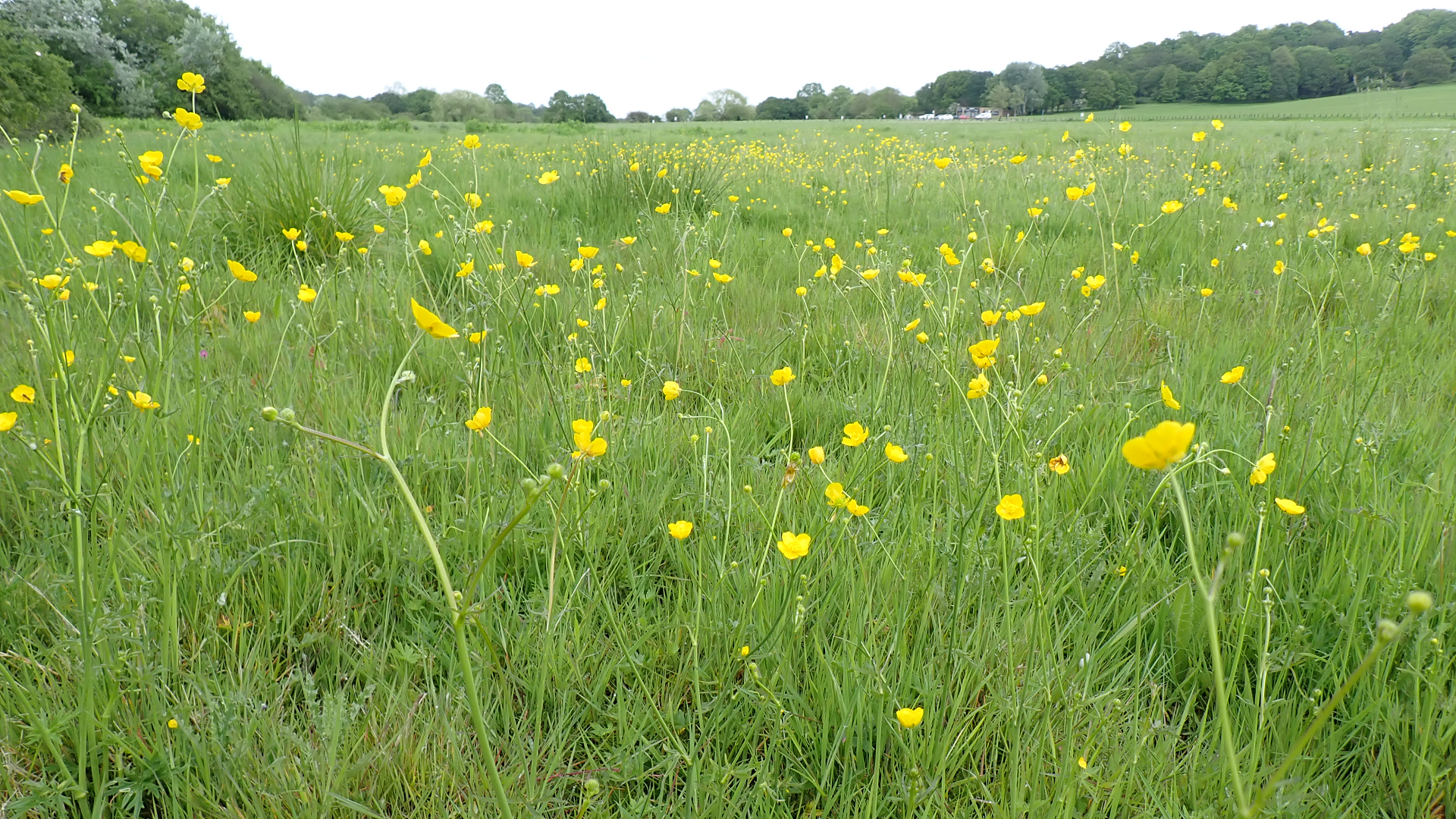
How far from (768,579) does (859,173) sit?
5.17m

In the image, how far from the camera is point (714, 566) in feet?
4.55

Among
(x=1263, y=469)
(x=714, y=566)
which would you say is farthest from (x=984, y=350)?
(x=714, y=566)

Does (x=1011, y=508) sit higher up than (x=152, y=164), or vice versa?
(x=152, y=164)

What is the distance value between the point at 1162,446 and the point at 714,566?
3.06ft

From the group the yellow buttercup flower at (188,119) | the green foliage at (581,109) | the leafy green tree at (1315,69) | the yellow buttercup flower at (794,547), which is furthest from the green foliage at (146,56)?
the leafy green tree at (1315,69)

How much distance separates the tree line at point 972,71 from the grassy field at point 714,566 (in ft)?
57.8

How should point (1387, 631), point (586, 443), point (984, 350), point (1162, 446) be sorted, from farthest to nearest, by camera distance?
1. point (984, 350)
2. point (586, 443)
3. point (1162, 446)
4. point (1387, 631)

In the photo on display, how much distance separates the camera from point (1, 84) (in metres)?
7.14

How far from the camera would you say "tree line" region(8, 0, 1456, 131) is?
1836 cm

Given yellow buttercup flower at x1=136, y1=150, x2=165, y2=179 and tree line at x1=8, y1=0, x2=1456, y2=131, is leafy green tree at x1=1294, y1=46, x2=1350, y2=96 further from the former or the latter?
yellow buttercup flower at x1=136, y1=150, x2=165, y2=179

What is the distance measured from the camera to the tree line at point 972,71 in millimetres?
18359

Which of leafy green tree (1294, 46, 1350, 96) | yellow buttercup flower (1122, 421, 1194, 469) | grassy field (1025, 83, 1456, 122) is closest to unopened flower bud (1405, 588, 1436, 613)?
yellow buttercup flower (1122, 421, 1194, 469)

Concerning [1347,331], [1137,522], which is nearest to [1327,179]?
[1347,331]

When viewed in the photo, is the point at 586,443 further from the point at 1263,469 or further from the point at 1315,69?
the point at 1315,69
